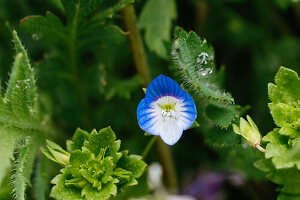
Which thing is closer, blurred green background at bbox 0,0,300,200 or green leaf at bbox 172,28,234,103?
green leaf at bbox 172,28,234,103

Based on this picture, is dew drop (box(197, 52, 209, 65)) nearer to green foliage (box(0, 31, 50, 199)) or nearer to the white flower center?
the white flower center

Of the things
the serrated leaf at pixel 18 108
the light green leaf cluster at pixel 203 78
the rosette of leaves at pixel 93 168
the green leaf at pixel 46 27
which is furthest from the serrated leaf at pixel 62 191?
the green leaf at pixel 46 27

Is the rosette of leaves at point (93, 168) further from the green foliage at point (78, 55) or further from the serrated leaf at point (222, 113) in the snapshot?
the green foliage at point (78, 55)

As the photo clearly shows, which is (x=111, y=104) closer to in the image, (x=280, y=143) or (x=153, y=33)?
(x=153, y=33)

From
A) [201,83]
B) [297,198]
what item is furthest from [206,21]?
[297,198]

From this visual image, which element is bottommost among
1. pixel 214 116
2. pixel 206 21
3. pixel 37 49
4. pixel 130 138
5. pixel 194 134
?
pixel 214 116

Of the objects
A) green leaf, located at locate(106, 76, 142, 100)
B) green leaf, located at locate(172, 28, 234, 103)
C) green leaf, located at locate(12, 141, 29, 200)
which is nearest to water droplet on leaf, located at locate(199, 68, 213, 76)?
green leaf, located at locate(172, 28, 234, 103)

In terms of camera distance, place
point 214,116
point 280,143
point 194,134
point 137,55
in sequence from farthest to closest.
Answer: point 194,134
point 137,55
point 214,116
point 280,143

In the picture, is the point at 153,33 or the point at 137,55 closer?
the point at 137,55
